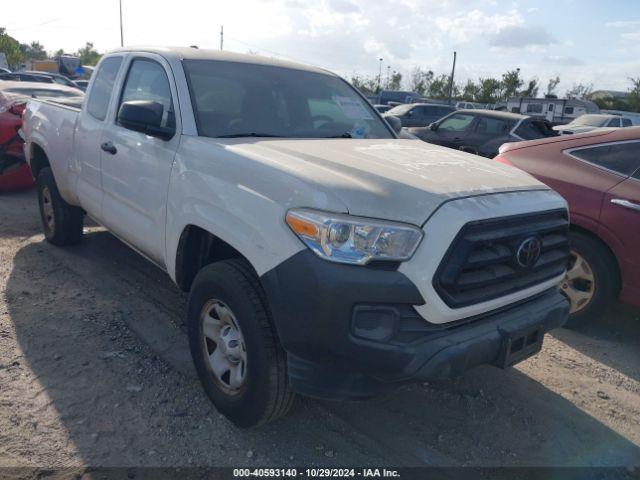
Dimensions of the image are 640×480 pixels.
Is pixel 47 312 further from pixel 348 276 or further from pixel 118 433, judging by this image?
pixel 348 276

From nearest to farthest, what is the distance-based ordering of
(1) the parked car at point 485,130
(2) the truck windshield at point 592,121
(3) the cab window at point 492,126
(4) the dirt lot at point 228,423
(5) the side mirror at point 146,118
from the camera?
1. (4) the dirt lot at point 228,423
2. (5) the side mirror at point 146,118
3. (1) the parked car at point 485,130
4. (3) the cab window at point 492,126
5. (2) the truck windshield at point 592,121

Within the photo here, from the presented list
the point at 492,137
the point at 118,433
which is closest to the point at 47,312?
the point at 118,433

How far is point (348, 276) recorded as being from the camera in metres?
2.16

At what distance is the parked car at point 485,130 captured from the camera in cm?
1162

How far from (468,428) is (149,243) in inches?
90.2

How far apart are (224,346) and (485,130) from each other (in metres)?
10.9

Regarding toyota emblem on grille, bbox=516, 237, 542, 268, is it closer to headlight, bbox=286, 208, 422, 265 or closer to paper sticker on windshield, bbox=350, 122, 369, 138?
headlight, bbox=286, 208, 422, 265

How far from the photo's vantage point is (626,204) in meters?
3.94

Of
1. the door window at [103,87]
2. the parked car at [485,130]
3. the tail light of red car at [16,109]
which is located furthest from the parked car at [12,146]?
the parked car at [485,130]

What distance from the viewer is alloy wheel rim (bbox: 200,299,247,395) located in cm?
268

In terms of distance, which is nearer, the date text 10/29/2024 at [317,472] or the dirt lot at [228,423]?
the date text 10/29/2024 at [317,472]

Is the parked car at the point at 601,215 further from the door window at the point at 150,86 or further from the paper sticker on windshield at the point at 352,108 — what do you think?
the door window at the point at 150,86

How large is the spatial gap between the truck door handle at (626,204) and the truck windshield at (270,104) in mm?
1807

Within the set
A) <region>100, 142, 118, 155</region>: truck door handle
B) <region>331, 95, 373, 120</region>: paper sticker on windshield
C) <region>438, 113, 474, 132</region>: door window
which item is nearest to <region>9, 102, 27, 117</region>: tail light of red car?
<region>100, 142, 118, 155</region>: truck door handle
